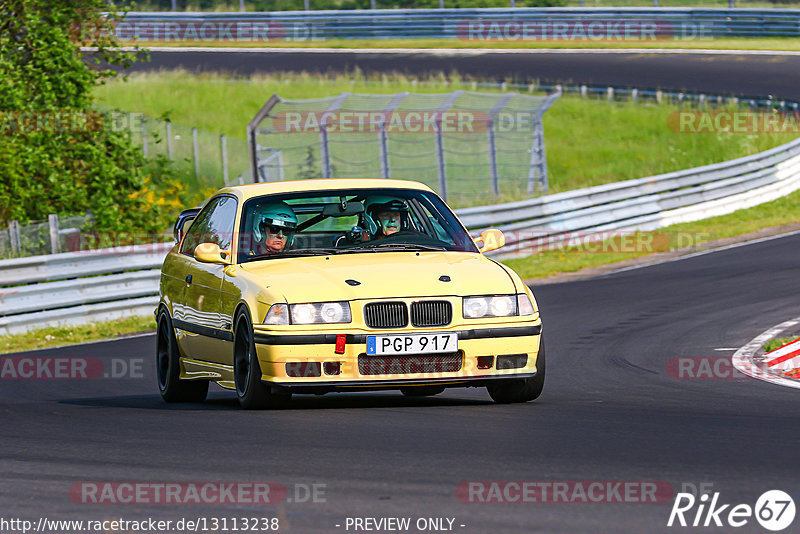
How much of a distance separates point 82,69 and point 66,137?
4.34ft

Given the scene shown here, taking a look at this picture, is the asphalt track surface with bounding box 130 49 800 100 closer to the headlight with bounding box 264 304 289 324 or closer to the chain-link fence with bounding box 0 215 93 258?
the chain-link fence with bounding box 0 215 93 258

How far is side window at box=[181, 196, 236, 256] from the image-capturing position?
9797 millimetres

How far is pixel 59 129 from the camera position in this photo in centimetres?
2262

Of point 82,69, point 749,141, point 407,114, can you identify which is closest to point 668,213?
point 407,114

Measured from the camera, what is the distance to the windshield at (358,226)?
941cm

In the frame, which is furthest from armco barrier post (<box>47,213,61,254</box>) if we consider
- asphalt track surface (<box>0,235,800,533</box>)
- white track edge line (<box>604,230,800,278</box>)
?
white track edge line (<box>604,230,800,278</box>)

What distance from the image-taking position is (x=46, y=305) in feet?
57.8

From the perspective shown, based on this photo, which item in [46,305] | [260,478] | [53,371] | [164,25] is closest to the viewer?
[260,478]

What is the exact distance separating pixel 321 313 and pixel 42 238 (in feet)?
39.0

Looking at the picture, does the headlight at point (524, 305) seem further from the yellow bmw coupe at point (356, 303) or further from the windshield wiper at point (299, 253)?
the windshield wiper at point (299, 253)

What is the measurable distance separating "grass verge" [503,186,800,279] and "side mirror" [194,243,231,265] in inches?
471

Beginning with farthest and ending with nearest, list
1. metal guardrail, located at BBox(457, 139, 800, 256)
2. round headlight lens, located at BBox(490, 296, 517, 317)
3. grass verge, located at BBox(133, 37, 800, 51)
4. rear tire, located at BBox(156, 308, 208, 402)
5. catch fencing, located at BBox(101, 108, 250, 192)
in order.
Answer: grass verge, located at BBox(133, 37, 800, 51)
catch fencing, located at BBox(101, 108, 250, 192)
metal guardrail, located at BBox(457, 139, 800, 256)
rear tire, located at BBox(156, 308, 208, 402)
round headlight lens, located at BBox(490, 296, 517, 317)

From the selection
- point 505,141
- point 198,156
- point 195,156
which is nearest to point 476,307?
point 505,141

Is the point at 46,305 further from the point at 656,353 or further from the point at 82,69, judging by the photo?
the point at 656,353
